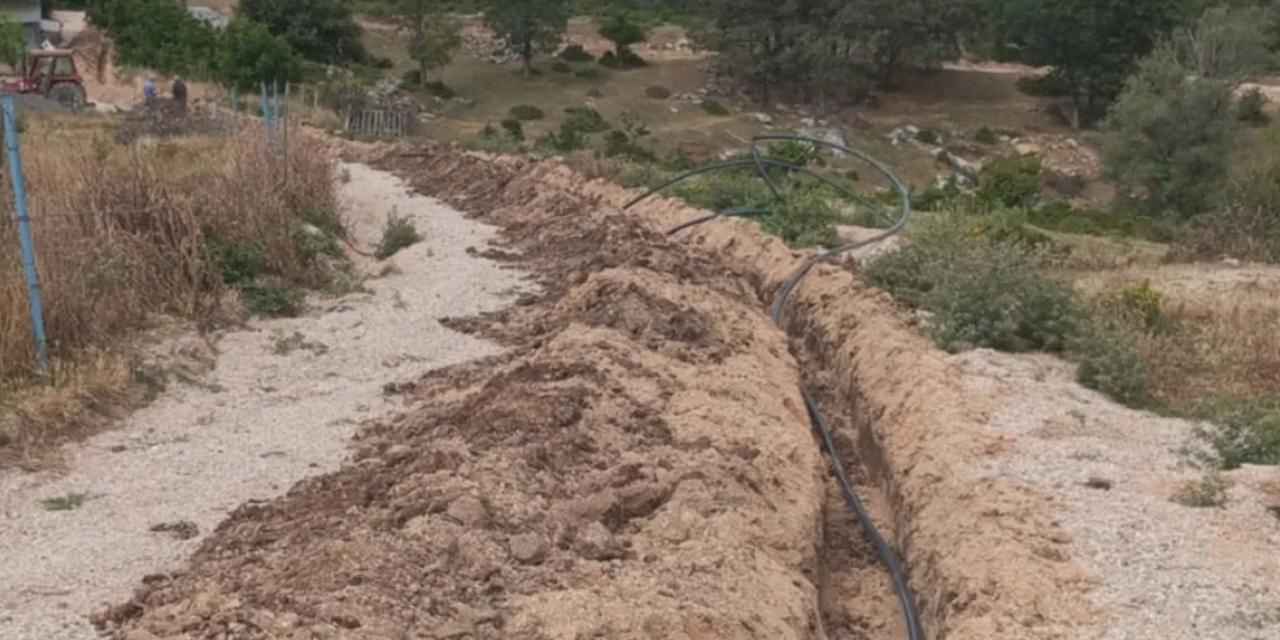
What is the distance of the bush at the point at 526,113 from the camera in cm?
4800

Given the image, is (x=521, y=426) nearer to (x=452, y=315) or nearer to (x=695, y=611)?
(x=695, y=611)

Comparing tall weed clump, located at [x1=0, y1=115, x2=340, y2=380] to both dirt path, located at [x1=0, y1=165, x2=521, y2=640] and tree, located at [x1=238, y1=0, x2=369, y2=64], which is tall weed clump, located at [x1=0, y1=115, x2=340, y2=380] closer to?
dirt path, located at [x1=0, y1=165, x2=521, y2=640]

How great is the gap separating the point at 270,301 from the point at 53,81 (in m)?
24.0

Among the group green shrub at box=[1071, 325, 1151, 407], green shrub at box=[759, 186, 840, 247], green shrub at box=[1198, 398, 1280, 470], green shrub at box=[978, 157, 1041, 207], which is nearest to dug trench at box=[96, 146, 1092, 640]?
green shrub at box=[1071, 325, 1151, 407]

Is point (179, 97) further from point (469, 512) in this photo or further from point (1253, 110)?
point (1253, 110)

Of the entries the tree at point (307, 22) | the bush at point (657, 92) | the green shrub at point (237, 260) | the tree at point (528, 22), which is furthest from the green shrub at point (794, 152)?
the tree at point (307, 22)

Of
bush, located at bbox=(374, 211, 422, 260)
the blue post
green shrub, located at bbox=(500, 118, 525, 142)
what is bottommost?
green shrub, located at bbox=(500, 118, 525, 142)

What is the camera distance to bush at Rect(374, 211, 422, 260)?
647 inches

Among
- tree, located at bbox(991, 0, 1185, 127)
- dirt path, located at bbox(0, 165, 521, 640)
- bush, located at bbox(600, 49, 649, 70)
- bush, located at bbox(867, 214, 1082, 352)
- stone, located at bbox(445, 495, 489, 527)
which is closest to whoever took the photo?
dirt path, located at bbox(0, 165, 521, 640)

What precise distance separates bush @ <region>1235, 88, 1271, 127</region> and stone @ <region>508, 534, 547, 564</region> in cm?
4484

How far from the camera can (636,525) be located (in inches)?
267

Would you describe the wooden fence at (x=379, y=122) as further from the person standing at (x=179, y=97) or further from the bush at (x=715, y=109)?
the person standing at (x=179, y=97)

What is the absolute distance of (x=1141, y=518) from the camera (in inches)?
280

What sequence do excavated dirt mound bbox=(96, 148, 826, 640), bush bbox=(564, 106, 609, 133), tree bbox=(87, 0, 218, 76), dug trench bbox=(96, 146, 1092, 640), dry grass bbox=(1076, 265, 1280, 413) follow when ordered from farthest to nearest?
tree bbox=(87, 0, 218, 76), bush bbox=(564, 106, 609, 133), dry grass bbox=(1076, 265, 1280, 413), dug trench bbox=(96, 146, 1092, 640), excavated dirt mound bbox=(96, 148, 826, 640)
